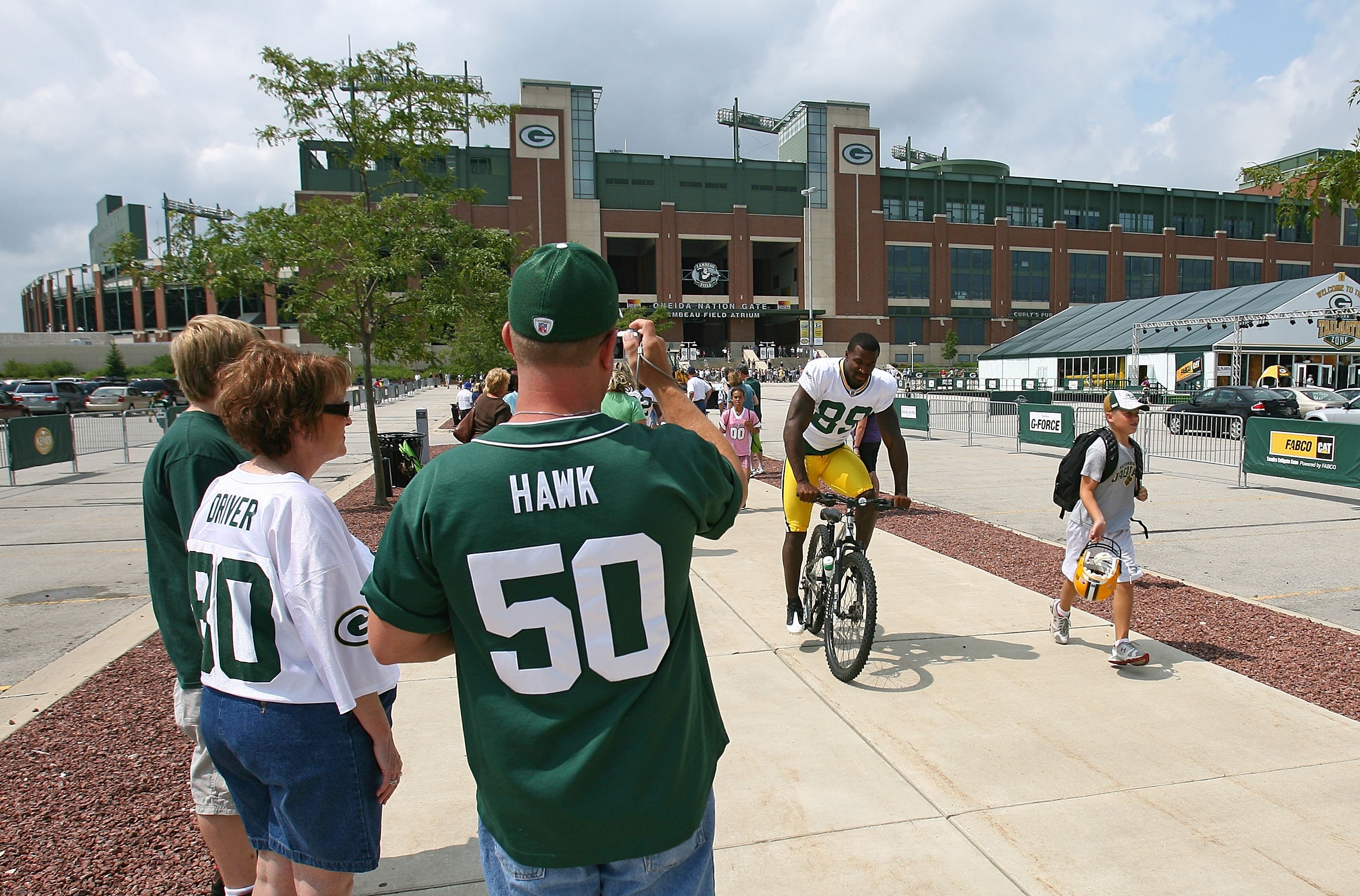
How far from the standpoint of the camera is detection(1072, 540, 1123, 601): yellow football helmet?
5.11 meters

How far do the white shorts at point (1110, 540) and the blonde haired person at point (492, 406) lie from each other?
4873 mm

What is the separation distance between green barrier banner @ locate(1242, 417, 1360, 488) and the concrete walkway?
322 inches

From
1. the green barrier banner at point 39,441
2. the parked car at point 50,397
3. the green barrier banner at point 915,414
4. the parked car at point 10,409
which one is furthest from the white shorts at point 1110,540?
the parked car at point 50,397

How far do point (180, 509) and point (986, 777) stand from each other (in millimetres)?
3401

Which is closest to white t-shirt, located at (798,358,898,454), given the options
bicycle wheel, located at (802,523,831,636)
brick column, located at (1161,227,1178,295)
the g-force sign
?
bicycle wheel, located at (802,523,831,636)

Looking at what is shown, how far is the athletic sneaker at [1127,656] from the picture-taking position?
5078mm

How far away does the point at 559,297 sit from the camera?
159cm

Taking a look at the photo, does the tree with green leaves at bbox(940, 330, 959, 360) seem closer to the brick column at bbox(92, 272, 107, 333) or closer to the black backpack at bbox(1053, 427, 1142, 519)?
the black backpack at bbox(1053, 427, 1142, 519)

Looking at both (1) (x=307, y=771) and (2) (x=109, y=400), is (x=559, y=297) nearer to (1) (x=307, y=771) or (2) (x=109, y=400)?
(1) (x=307, y=771)

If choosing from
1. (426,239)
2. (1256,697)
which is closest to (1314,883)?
(1256,697)

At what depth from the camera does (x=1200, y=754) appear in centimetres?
401

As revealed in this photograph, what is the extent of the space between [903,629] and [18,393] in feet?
148

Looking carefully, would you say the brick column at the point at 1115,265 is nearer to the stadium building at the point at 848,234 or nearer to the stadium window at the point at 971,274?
the stadium building at the point at 848,234

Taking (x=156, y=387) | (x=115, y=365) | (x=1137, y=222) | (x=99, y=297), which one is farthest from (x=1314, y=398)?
(x=99, y=297)
